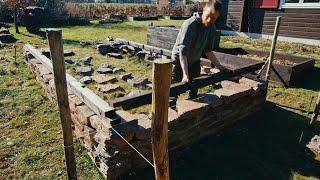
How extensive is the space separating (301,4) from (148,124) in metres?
11.8

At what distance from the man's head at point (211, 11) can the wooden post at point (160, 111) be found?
2.18 meters

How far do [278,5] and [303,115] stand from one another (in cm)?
954

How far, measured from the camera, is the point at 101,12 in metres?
26.1

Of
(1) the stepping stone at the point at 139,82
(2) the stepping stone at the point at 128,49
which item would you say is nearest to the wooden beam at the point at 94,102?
(1) the stepping stone at the point at 139,82

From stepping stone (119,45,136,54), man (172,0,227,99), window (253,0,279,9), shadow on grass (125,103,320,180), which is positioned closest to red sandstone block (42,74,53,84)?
man (172,0,227,99)

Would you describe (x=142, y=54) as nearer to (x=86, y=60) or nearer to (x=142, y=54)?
(x=142, y=54)

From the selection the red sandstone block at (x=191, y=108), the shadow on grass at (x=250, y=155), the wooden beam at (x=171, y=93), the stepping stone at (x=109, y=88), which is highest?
the wooden beam at (x=171, y=93)

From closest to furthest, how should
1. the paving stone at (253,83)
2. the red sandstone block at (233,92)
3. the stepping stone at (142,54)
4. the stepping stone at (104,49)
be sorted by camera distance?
1. the red sandstone block at (233,92)
2. the paving stone at (253,83)
3. the stepping stone at (142,54)
4. the stepping stone at (104,49)

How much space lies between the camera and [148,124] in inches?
150

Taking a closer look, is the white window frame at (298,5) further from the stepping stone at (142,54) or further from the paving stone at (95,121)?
the paving stone at (95,121)

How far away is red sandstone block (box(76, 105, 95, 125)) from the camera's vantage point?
410cm

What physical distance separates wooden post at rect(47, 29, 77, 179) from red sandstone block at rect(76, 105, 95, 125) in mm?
1052

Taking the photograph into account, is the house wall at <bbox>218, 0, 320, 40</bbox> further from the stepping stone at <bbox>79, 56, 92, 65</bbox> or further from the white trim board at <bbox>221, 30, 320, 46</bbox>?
the stepping stone at <bbox>79, 56, 92, 65</bbox>

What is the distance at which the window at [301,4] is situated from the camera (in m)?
12.1
